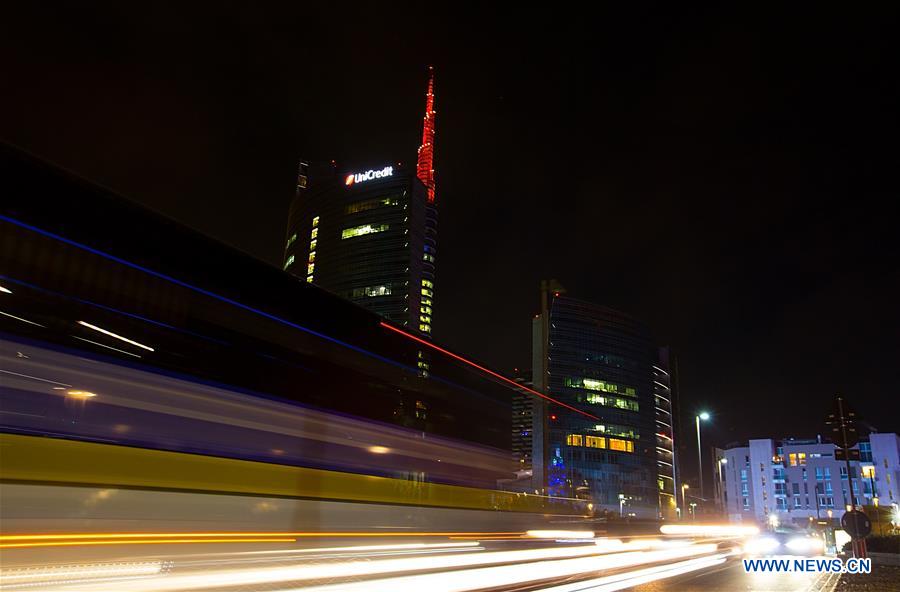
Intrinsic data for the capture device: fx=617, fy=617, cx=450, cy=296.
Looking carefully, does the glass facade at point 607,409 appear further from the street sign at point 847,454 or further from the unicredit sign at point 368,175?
the street sign at point 847,454

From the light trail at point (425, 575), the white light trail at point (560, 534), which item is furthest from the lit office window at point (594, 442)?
the light trail at point (425, 575)

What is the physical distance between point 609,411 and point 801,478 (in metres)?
42.1

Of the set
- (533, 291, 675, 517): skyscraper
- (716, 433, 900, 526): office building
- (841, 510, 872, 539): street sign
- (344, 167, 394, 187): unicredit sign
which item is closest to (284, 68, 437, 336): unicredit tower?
(344, 167, 394, 187): unicredit sign

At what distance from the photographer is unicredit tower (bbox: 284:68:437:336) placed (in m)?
154

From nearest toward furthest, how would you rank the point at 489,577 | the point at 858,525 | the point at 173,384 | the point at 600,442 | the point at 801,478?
the point at 173,384
the point at 489,577
the point at 858,525
the point at 801,478
the point at 600,442

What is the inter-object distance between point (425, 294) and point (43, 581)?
159906mm

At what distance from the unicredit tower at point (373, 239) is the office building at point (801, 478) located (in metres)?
81.0

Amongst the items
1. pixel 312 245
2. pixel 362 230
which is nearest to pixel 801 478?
pixel 362 230

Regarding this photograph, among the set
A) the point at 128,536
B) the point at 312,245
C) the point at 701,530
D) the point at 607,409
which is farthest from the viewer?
the point at 312,245

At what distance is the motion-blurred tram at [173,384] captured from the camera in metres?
5.11

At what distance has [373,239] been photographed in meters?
157

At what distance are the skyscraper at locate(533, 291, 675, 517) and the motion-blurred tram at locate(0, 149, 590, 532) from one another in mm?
132792

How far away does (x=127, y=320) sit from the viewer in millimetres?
5855

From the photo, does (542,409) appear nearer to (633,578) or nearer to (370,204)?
(633,578)
